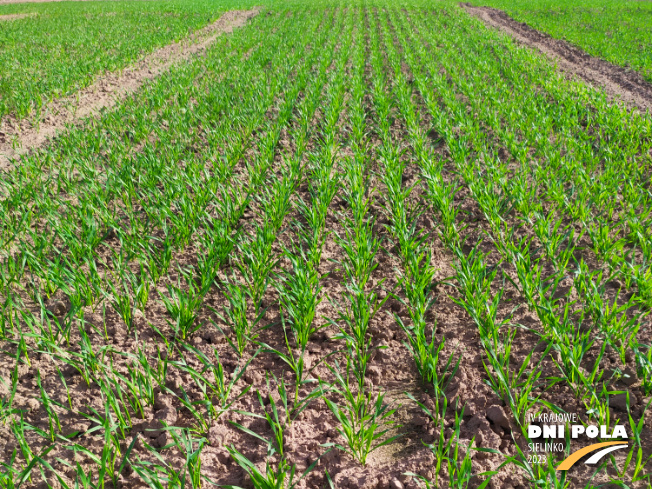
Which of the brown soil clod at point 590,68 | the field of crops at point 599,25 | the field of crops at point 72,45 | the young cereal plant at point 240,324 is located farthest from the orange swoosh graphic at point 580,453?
the field of crops at point 599,25

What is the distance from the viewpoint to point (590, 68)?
34.4ft

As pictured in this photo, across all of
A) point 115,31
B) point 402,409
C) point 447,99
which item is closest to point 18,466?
point 402,409

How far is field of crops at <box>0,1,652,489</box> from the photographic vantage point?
194 centimetres

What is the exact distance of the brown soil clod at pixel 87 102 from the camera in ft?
20.5

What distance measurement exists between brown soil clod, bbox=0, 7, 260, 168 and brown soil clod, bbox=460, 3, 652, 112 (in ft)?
29.3

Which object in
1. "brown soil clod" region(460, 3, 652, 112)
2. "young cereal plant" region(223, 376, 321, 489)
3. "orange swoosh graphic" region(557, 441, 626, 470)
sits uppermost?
"brown soil clod" region(460, 3, 652, 112)

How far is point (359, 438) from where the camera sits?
1970 mm

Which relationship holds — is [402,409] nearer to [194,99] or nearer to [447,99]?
[447,99]

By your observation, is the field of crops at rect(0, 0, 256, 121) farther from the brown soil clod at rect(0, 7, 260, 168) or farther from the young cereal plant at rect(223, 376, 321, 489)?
the young cereal plant at rect(223, 376, 321, 489)

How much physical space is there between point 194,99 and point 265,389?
7176mm

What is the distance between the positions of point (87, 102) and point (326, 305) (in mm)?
7687
